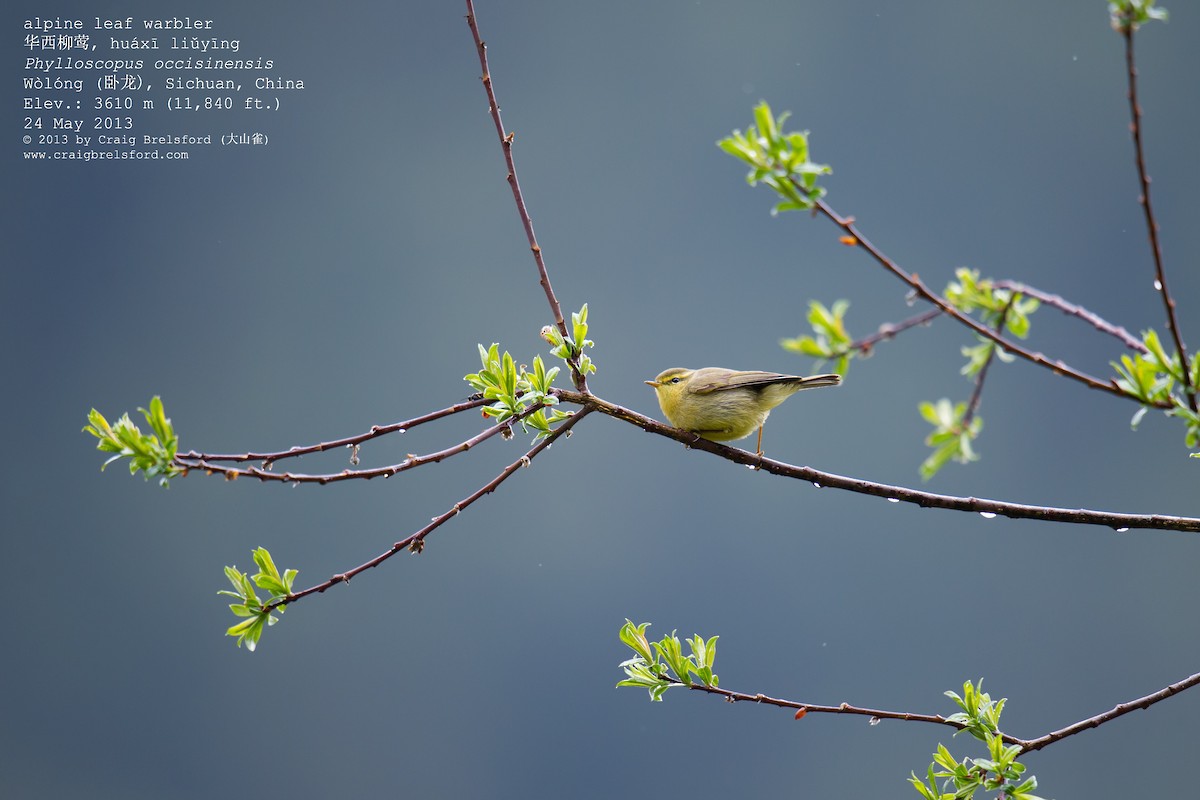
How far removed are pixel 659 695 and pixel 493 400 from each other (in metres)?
0.61

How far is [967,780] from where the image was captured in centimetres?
157

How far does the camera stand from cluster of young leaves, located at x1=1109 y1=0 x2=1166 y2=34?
3.59 feet

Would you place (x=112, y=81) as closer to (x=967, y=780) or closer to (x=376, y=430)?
(x=376, y=430)

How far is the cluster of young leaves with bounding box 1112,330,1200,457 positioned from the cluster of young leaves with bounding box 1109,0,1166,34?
400 millimetres

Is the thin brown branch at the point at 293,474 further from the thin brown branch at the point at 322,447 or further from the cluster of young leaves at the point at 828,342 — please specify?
the cluster of young leaves at the point at 828,342

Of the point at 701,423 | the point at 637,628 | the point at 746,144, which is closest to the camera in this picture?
the point at 746,144

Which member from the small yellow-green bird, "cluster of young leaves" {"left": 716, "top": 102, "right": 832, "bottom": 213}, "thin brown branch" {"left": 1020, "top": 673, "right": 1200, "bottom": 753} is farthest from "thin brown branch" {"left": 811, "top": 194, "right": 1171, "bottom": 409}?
the small yellow-green bird

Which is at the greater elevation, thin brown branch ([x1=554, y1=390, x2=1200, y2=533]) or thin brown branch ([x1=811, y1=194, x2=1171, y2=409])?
thin brown branch ([x1=811, y1=194, x2=1171, y2=409])

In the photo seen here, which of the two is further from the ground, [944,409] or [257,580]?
[944,409]

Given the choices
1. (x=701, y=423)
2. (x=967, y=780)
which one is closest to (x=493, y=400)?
(x=967, y=780)

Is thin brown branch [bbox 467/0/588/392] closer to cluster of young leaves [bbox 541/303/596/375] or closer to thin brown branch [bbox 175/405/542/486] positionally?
cluster of young leaves [bbox 541/303/596/375]

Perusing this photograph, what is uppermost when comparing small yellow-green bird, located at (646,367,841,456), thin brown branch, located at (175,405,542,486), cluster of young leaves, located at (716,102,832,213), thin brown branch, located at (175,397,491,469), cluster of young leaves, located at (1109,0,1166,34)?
cluster of young leaves, located at (1109,0,1166,34)

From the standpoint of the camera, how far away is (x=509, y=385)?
67.3 inches

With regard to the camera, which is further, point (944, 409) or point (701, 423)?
point (701, 423)
